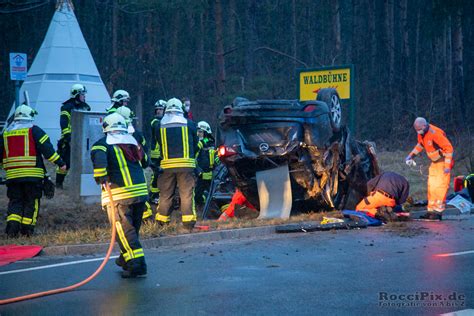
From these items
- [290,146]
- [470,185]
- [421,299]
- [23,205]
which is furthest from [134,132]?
[470,185]

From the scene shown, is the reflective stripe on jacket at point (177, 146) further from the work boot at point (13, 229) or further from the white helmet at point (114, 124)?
the white helmet at point (114, 124)

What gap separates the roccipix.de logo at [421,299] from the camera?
6773 mm

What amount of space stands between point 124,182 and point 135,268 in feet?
3.04

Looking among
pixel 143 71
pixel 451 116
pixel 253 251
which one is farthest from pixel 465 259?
pixel 143 71

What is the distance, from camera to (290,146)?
12.7 meters

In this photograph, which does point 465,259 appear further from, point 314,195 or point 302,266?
point 314,195

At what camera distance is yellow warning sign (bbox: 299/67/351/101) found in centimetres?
1812

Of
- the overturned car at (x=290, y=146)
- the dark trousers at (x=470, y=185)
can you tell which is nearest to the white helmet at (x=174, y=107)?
the overturned car at (x=290, y=146)

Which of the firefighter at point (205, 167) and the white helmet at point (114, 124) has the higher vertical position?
the white helmet at point (114, 124)

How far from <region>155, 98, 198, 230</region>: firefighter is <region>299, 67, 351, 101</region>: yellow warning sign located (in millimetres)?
6720

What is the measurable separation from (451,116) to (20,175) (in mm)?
27440

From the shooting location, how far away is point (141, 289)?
779cm

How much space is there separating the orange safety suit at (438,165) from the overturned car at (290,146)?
1.54 meters

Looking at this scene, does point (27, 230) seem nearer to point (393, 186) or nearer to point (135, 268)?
point (135, 268)
